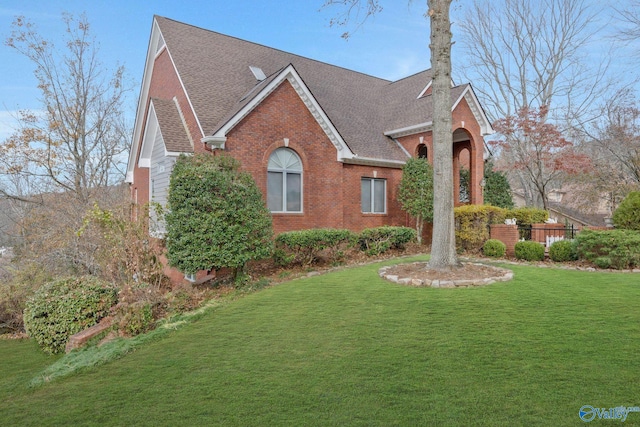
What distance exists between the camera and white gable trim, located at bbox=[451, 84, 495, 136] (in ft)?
54.4

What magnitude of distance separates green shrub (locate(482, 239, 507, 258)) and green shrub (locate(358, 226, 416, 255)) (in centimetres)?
266

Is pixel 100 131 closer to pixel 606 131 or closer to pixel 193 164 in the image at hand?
pixel 193 164

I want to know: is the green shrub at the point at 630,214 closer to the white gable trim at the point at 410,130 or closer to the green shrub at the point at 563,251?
the green shrub at the point at 563,251

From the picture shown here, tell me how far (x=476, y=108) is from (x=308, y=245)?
11.6 meters

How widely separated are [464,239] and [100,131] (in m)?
21.2

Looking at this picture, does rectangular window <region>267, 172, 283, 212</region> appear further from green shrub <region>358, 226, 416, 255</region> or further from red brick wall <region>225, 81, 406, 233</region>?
green shrub <region>358, 226, 416, 255</region>

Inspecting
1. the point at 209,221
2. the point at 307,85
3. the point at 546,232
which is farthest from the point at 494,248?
the point at 209,221

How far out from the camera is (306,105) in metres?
12.8

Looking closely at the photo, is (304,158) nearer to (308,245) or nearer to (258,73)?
(308,245)

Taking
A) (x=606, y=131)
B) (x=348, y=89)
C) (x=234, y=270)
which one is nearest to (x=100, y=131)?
(x=348, y=89)

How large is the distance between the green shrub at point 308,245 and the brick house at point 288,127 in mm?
1816

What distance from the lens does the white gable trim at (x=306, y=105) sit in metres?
11.2

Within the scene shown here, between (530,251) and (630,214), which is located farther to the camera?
(530,251)

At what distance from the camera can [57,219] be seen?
47.0 ft
